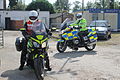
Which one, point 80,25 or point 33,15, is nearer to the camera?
point 33,15

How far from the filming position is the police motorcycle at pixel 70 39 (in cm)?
1079

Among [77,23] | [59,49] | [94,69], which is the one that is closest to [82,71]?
[94,69]

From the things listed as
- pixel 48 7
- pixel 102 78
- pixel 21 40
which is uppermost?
pixel 48 7

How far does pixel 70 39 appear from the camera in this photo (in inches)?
434

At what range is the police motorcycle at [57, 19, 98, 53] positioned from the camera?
1079 centimetres

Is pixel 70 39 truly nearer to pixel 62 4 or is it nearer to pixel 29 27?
pixel 29 27

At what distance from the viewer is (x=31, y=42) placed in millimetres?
6172

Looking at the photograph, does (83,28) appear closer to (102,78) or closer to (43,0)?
(102,78)

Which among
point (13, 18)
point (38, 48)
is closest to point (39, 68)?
point (38, 48)

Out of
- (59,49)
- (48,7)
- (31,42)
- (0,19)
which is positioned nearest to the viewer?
(31,42)

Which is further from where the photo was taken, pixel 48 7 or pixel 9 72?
pixel 48 7

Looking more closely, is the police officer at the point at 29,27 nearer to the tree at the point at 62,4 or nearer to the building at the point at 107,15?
the building at the point at 107,15

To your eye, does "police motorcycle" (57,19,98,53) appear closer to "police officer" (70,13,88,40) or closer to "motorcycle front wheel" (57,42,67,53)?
"motorcycle front wheel" (57,42,67,53)

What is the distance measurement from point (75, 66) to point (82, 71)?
767 millimetres
